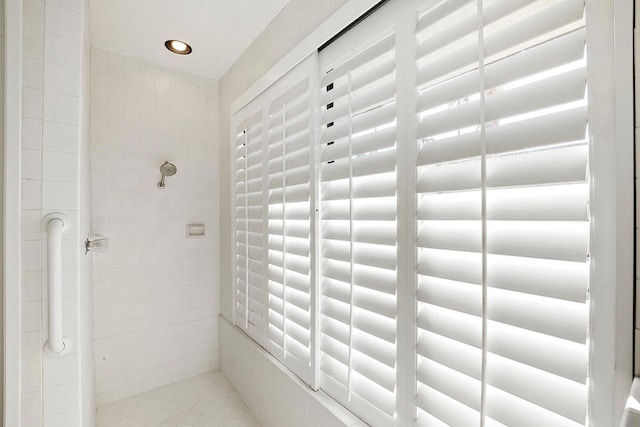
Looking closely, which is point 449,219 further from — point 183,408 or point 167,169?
point 183,408

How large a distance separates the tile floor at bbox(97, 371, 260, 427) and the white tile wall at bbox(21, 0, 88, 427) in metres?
0.89

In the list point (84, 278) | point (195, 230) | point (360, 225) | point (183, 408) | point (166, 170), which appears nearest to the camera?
point (360, 225)

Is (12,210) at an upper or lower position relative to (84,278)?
upper

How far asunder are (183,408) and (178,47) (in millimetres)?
2157

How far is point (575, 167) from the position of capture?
0.53 meters

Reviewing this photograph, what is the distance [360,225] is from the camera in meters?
0.98

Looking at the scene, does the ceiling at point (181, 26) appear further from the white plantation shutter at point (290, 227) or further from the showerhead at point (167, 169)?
the showerhead at point (167, 169)

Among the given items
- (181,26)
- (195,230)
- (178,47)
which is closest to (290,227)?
(195,230)

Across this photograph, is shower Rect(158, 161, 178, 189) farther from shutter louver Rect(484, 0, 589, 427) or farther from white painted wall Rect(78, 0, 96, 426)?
shutter louver Rect(484, 0, 589, 427)

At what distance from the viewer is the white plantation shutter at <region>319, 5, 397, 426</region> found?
88 cm

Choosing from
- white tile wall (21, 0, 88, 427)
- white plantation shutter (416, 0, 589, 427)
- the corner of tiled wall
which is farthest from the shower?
the corner of tiled wall

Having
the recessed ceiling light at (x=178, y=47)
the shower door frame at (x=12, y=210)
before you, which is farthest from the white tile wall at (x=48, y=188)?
the recessed ceiling light at (x=178, y=47)

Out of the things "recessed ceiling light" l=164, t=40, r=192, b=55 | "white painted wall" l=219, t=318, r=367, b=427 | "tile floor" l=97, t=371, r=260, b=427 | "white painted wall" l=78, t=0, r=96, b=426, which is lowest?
"tile floor" l=97, t=371, r=260, b=427

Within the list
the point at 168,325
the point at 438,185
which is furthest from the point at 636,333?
the point at 168,325
